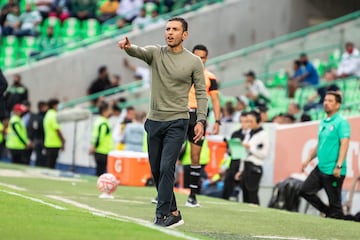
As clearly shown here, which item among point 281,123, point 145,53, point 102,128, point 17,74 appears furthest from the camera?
point 17,74

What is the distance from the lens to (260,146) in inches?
763

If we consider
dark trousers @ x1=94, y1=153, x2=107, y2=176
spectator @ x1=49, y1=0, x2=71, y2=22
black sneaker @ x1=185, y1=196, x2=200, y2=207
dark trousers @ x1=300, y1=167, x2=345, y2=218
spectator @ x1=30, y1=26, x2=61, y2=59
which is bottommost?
black sneaker @ x1=185, y1=196, x2=200, y2=207

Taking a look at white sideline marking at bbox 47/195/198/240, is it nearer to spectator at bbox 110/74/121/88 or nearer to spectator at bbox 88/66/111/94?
spectator at bbox 110/74/121/88

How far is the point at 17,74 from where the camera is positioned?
104ft

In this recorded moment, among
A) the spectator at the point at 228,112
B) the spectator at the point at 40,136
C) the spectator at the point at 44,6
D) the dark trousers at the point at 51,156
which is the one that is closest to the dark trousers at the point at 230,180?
the spectator at the point at 228,112

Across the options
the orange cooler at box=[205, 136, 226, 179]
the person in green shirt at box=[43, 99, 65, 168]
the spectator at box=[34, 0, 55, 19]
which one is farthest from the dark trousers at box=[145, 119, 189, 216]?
the spectator at box=[34, 0, 55, 19]

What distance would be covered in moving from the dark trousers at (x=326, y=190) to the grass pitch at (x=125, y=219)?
2.96 feet

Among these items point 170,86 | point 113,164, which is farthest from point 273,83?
point 170,86

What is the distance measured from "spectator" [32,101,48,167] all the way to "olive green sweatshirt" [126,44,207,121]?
15.2 metres

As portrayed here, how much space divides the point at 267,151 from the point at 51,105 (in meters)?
7.86

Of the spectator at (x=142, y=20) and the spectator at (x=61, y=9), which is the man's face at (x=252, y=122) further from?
the spectator at (x=61, y=9)

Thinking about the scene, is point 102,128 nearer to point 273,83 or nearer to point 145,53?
point 273,83

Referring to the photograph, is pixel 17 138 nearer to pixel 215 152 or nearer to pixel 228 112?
pixel 228 112

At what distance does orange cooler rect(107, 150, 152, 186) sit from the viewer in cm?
2152
